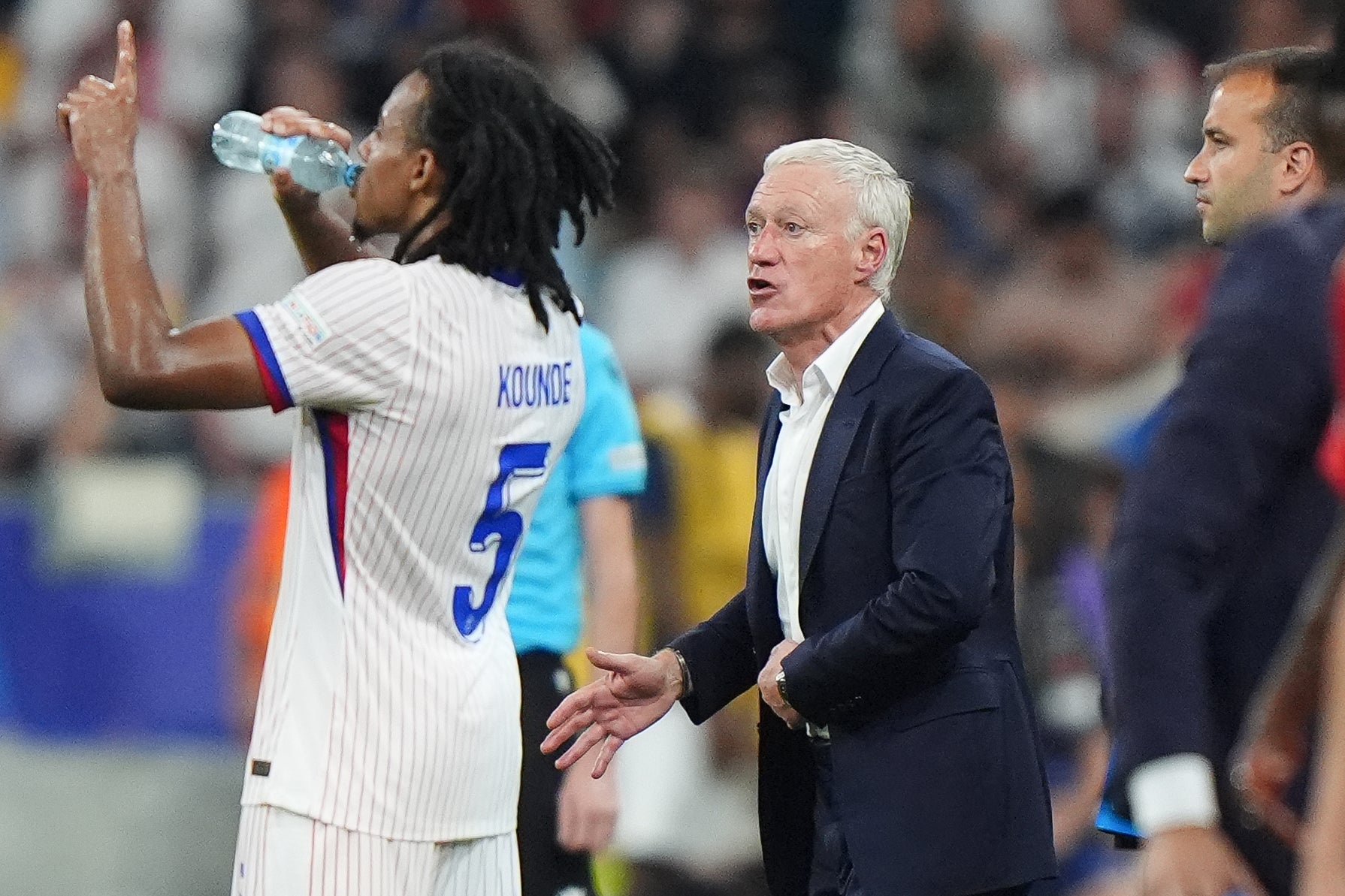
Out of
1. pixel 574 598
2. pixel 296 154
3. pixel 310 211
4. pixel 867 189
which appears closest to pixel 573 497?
Result: pixel 574 598

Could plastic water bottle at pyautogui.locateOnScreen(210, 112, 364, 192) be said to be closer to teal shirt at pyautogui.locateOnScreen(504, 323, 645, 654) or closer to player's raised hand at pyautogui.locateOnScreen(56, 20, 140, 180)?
player's raised hand at pyautogui.locateOnScreen(56, 20, 140, 180)

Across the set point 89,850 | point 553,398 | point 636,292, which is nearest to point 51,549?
point 89,850

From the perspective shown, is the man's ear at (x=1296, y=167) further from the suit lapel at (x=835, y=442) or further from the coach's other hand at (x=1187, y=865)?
the coach's other hand at (x=1187, y=865)

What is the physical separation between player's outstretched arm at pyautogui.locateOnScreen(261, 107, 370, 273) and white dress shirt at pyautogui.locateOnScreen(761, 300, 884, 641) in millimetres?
979

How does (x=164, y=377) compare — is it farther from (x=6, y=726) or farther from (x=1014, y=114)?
(x=1014, y=114)

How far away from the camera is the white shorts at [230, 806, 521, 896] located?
3.51 m

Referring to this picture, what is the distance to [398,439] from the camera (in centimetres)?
359

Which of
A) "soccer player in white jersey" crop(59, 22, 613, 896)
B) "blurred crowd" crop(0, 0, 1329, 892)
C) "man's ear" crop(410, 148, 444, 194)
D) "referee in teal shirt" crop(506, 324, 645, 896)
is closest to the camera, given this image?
"soccer player in white jersey" crop(59, 22, 613, 896)

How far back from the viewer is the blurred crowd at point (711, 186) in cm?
862

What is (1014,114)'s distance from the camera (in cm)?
1038

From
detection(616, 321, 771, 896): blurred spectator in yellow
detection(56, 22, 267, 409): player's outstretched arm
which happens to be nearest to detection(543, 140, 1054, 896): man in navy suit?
detection(56, 22, 267, 409): player's outstretched arm

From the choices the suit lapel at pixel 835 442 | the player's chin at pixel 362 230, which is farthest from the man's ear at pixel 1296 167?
the player's chin at pixel 362 230

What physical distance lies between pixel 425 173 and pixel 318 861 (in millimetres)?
1276

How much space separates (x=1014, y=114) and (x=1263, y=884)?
7.72 meters
